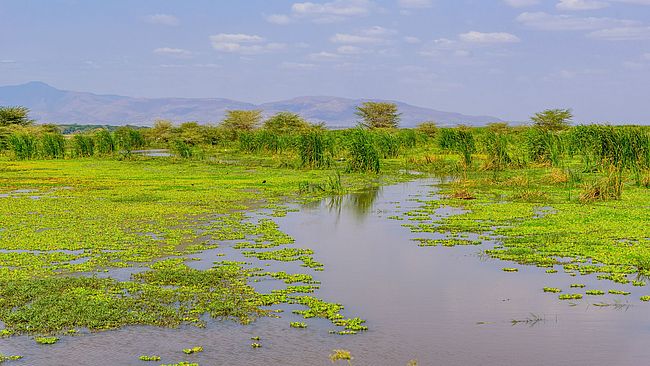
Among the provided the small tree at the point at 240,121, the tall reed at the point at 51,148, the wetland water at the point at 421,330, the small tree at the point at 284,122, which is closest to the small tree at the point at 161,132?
the small tree at the point at 240,121

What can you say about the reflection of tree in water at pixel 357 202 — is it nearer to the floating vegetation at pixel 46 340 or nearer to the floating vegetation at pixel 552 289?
the floating vegetation at pixel 552 289

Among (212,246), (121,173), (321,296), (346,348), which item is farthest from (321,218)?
(121,173)

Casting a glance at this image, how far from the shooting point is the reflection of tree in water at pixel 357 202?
20597mm

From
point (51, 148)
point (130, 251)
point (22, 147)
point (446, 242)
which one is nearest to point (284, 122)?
point (51, 148)

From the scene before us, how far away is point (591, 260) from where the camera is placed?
1256 centimetres

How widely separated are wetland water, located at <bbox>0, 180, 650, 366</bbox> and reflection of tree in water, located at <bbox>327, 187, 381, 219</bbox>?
23.9 feet

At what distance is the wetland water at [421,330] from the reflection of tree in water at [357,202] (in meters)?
7.30

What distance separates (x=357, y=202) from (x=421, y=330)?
1367 centimetres

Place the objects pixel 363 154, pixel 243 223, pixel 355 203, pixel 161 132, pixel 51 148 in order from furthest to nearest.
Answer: pixel 161 132, pixel 51 148, pixel 363 154, pixel 355 203, pixel 243 223

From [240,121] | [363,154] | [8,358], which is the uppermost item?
[240,121]

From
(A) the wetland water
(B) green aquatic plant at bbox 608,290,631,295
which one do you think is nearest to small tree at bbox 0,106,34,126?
(A) the wetland water

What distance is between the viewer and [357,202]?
22625mm

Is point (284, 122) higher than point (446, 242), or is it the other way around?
point (284, 122)

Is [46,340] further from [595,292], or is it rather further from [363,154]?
[363,154]
